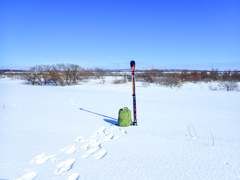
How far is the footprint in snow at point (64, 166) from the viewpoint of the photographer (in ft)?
6.77

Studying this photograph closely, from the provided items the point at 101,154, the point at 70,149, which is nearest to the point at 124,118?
the point at 101,154

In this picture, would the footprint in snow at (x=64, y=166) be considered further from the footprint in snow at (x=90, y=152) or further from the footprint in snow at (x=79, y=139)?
the footprint in snow at (x=79, y=139)

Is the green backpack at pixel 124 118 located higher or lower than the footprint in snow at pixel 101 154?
higher

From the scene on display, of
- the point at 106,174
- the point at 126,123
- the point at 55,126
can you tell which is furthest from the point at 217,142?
the point at 55,126

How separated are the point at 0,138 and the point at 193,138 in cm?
425

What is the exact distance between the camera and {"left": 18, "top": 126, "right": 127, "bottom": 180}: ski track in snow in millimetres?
2058

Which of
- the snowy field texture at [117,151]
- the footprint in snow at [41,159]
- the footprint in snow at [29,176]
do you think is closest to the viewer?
the footprint in snow at [29,176]

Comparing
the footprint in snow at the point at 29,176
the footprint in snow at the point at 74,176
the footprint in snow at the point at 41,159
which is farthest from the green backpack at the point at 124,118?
the footprint in snow at the point at 29,176

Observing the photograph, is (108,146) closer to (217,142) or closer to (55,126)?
(55,126)

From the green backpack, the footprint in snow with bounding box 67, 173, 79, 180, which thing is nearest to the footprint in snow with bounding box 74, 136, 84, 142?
the footprint in snow with bounding box 67, 173, 79, 180

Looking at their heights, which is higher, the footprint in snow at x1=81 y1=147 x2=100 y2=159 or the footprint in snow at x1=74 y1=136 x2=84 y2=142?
the footprint in snow at x1=74 y1=136 x2=84 y2=142

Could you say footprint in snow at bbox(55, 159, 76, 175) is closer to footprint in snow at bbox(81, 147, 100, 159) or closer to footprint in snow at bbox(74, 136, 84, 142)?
footprint in snow at bbox(81, 147, 100, 159)

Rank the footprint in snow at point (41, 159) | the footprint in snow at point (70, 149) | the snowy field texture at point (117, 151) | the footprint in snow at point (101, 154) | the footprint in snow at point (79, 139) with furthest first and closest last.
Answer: the footprint in snow at point (79, 139) → the footprint in snow at point (70, 149) → the footprint in snow at point (101, 154) → the footprint in snow at point (41, 159) → the snowy field texture at point (117, 151)

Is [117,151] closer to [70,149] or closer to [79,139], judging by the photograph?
[70,149]
